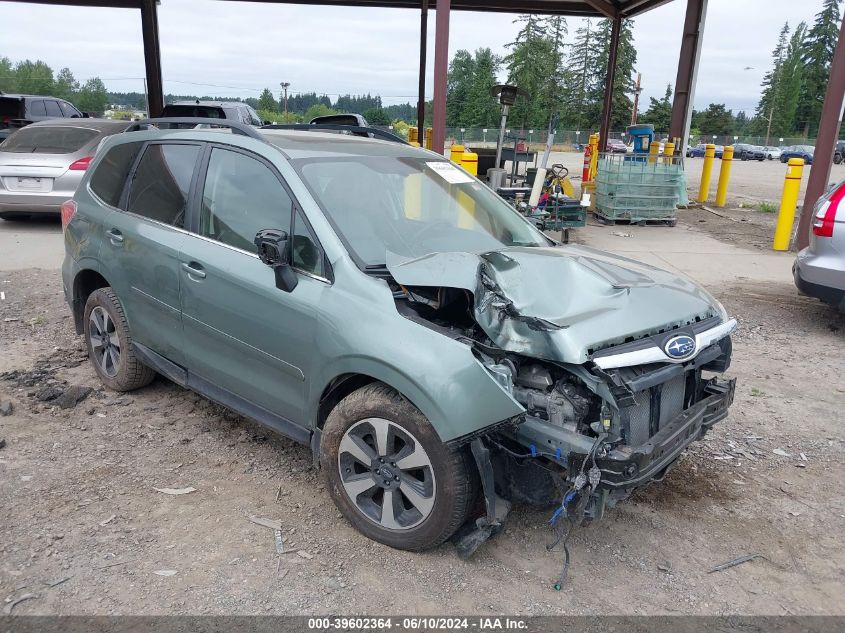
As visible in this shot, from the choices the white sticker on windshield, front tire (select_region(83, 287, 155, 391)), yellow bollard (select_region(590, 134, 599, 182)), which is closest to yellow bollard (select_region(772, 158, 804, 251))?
yellow bollard (select_region(590, 134, 599, 182))

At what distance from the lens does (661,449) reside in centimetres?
276

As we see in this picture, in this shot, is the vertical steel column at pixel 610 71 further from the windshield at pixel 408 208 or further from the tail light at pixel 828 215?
the windshield at pixel 408 208

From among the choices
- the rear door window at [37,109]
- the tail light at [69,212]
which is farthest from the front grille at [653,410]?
the rear door window at [37,109]

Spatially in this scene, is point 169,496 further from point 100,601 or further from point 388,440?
point 388,440

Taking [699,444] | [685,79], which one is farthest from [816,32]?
[699,444]

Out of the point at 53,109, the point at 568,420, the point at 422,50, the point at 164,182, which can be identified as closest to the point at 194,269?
the point at 164,182

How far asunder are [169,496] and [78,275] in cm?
209

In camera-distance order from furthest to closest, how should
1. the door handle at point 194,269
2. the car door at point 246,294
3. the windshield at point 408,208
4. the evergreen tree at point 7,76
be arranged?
1. the evergreen tree at point 7,76
2. the door handle at point 194,269
3. the windshield at point 408,208
4. the car door at point 246,294

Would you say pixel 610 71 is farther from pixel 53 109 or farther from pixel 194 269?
pixel 194 269

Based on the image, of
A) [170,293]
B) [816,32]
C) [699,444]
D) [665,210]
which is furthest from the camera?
[816,32]

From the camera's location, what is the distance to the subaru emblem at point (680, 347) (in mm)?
2814

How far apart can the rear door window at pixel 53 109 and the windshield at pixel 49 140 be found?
646 cm

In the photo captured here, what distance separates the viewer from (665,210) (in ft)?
43.5

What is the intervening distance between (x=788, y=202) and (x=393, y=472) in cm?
999
